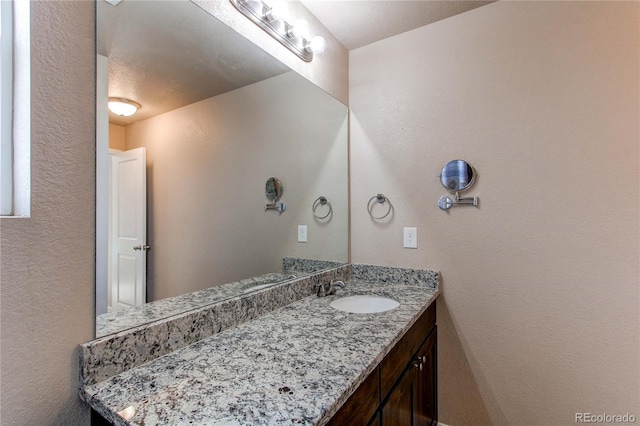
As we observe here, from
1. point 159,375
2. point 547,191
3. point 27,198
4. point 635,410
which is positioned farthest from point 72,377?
point 635,410

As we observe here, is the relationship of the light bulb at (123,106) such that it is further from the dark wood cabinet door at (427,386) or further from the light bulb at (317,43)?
the dark wood cabinet door at (427,386)

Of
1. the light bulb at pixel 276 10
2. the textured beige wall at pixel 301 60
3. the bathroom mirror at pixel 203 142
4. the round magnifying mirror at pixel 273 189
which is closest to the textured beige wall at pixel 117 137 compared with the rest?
the bathroom mirror at pixel 203 142

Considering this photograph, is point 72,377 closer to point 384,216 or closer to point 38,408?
point 38,408

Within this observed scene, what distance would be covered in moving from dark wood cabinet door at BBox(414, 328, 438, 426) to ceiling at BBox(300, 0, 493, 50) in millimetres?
1738

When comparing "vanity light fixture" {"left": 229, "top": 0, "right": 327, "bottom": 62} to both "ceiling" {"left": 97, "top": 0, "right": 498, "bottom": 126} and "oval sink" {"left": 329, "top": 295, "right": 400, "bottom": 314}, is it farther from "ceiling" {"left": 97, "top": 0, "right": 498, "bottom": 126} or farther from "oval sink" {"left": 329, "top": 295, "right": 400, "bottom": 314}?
"oval sink" {"left": 329, "top": 295, "right": 400, "bottom": 314}

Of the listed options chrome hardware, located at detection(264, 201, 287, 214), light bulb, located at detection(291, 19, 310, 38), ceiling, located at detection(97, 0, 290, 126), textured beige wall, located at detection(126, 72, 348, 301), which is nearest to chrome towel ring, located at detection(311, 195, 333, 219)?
textured beige wall, located at detection(126, 72, 348, 301)

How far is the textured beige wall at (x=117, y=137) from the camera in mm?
914

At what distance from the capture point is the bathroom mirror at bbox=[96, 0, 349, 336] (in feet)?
3.24

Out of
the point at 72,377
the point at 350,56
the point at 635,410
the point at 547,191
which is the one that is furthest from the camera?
the point at 350,56

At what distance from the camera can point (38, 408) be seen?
71 cm

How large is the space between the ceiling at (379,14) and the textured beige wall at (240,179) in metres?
0.39

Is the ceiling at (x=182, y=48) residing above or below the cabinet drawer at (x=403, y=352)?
above

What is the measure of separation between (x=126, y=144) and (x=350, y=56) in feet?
5.23

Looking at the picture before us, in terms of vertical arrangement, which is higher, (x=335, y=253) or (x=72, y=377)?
(x=335, y=253)
